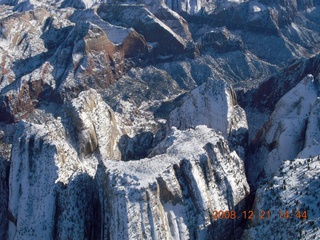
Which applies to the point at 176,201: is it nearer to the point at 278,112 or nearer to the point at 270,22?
the point at 278,112

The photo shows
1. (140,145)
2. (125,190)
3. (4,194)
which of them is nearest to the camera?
(125,190)

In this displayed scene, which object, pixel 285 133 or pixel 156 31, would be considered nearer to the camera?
pixel 285 133

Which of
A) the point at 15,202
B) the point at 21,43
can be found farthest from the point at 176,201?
the point at 21,43

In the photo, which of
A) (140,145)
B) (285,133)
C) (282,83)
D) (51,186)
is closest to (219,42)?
(282,83)

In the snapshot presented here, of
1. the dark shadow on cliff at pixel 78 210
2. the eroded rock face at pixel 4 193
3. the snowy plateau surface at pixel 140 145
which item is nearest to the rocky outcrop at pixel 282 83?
the snowy plateau surface at pixel 140 145

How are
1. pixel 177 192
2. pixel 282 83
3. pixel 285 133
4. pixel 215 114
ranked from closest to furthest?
pixel 177 192 < pixel 285 133 < pixel 215 114 < pixel 282 83

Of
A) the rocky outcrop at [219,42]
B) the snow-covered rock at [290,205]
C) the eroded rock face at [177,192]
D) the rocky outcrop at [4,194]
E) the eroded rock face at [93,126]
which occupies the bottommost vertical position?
the snow-covered rock at [290,205]

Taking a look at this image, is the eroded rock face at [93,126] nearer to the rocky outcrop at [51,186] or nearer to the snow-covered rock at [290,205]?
the rocky outcrop at [51,186]

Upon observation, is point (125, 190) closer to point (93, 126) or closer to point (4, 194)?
point (4, 194)
